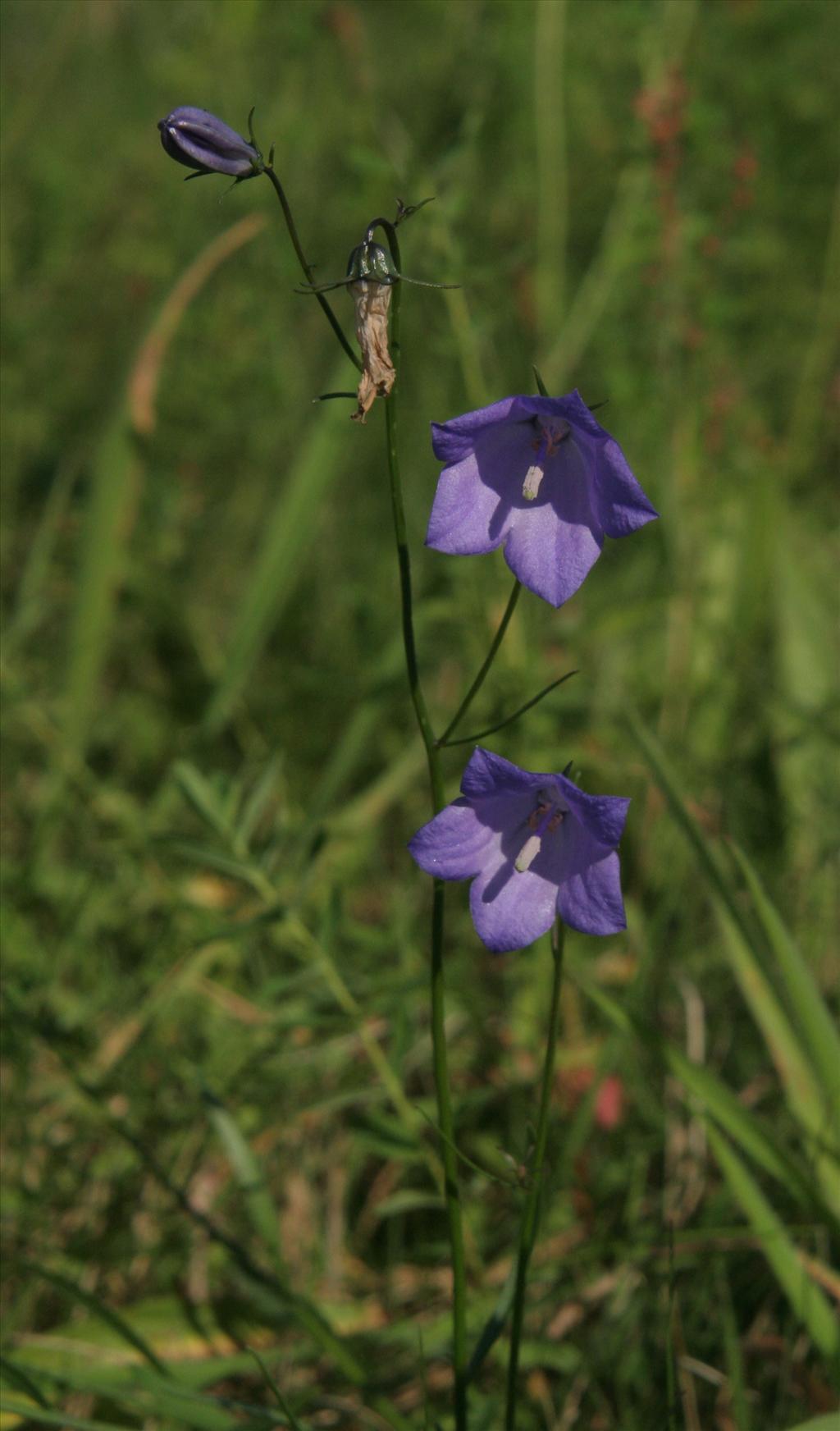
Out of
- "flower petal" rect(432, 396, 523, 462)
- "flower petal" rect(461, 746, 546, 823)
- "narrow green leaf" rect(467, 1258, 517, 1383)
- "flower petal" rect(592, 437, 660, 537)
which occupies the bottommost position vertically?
"narrow green leaf" rect(467, 1258, 517, 1383)

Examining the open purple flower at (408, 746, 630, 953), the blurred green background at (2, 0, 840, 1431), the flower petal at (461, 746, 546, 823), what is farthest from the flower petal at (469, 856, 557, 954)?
the blurred green background at (2, 0, 840, 1431)

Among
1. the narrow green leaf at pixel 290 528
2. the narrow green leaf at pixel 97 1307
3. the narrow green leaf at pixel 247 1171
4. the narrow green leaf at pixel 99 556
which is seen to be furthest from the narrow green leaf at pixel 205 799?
the narrow green leaf at pixel 99 556

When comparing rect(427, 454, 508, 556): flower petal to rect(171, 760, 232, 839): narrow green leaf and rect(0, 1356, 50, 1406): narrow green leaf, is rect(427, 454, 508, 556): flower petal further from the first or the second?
rect(0, 1356, 50, 1406): narrow green leaf

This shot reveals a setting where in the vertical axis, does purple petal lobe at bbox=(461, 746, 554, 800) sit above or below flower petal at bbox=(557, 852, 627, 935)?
above

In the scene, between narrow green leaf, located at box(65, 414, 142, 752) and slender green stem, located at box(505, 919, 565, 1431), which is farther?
narrow green leaf, located at box(65, 414, 142, 752)

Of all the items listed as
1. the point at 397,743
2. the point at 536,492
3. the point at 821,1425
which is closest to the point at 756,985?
the point at 821,1425

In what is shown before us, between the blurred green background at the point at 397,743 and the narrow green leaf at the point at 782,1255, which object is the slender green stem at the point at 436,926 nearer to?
the blurred green background at the point at 397,743
